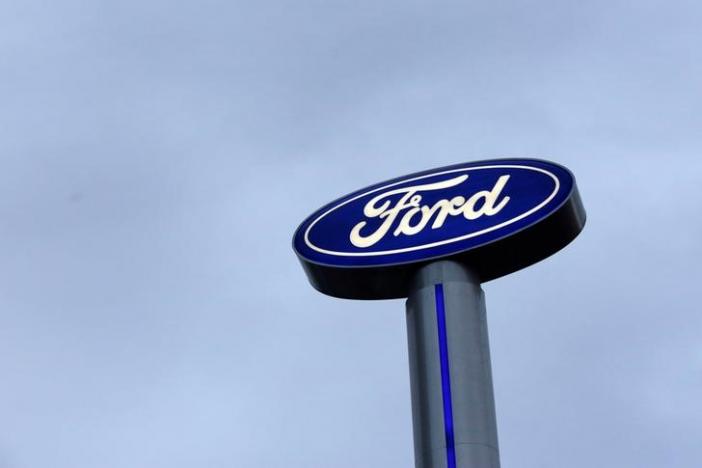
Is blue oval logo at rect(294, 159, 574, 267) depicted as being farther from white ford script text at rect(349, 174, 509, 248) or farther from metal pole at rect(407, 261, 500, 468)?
metal pole at rect(407, 261, 500, 468)

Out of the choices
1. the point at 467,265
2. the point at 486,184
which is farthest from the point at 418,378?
the point at 486,184

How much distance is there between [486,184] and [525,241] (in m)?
1.56

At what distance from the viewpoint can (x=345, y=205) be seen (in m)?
25.5

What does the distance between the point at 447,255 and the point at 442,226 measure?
789mm

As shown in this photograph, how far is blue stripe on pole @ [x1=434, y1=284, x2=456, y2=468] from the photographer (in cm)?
2136

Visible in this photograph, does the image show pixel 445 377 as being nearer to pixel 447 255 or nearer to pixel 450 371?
pixel 450 371

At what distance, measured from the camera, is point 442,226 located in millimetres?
24406

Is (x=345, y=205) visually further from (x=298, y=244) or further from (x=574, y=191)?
(x=574, y=191)

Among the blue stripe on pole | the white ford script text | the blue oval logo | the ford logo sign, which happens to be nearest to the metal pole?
the blue stripe on pole

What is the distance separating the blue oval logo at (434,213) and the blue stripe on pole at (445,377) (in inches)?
35.8

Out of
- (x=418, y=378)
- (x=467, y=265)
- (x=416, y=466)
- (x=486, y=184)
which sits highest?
(x=486, y=184)

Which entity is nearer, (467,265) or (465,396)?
(465,396)

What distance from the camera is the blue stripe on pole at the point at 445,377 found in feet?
70.1

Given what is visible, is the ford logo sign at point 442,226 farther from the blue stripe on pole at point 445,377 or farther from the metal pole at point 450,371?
the blue stripe on pole at point 445,377
